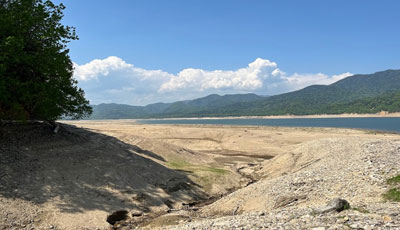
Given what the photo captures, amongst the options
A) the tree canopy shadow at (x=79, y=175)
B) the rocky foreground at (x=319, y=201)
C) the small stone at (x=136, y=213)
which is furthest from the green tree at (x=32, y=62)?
the rocky foreground at (x=319, y=201)

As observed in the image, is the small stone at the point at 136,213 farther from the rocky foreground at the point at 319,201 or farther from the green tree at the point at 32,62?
the green tree at the point at 32,62

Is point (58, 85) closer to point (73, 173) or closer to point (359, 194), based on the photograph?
point (73, 173)

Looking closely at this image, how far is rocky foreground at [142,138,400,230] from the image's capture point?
33.7 ft

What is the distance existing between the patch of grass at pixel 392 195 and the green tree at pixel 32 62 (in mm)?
25508

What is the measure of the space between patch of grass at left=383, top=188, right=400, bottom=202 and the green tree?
83.7 feet

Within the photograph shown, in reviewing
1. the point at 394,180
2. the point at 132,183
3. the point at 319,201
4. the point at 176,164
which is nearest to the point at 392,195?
the point at 394,180

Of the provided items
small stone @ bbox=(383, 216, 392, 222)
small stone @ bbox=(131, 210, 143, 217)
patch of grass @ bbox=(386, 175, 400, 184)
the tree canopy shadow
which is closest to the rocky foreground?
small stone @ bbox=(383, 216, 392, 222)

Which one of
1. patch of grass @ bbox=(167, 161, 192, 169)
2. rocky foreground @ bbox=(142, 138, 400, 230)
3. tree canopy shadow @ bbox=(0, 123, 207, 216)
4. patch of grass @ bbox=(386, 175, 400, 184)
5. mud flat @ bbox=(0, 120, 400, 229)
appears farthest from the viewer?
patch of grass @ bbox=(167, 161, 192, 169)

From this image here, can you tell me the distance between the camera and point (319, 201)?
15.0m

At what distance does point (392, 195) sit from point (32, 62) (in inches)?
1086

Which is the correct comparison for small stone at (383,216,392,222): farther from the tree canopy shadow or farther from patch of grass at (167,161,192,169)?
patch of grass at (167,161,192,169)

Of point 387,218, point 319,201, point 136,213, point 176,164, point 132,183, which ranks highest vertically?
point 387,218

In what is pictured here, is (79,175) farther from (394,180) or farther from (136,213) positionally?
(394,180)

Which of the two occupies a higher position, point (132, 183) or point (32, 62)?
point (32, 62)
